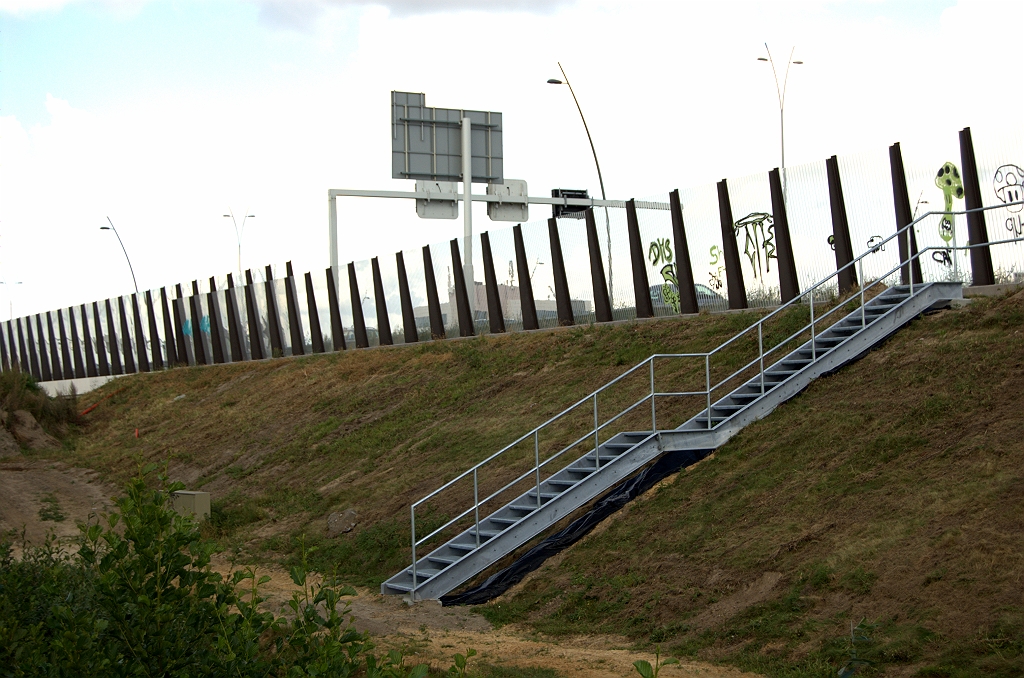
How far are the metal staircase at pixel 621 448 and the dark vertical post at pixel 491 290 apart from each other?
12777 mm

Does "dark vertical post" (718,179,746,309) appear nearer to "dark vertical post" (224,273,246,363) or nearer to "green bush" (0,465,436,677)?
"green bush" (0,465,436,677)

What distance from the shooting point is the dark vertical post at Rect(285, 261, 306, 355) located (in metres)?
41.6

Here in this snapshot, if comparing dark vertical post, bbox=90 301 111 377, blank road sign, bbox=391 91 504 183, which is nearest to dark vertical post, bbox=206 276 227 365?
dark vertical post, bbox=90 301 111 377

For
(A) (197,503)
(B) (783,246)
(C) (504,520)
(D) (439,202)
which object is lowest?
(C) (504,520)

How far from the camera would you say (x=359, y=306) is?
3762cm

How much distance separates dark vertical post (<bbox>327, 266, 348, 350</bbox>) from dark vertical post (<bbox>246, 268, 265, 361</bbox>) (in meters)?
7.33

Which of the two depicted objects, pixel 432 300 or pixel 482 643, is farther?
pixel 432 300

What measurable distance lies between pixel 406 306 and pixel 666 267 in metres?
12.9

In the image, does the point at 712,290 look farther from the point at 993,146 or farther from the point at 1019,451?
the point at 1019,451

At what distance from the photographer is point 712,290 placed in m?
22.0

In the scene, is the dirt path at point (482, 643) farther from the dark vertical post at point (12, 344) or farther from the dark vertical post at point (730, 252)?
the dark vertical post at point (12, 344)

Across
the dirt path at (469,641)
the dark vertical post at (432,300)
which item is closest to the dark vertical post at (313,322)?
the dark vertical post at (432,300)

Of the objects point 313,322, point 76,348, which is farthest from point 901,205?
point 76,348

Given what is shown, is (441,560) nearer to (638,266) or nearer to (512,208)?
(638,266)
